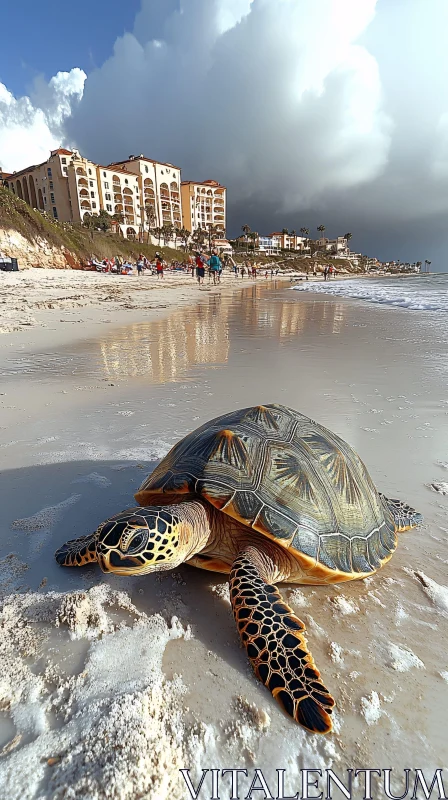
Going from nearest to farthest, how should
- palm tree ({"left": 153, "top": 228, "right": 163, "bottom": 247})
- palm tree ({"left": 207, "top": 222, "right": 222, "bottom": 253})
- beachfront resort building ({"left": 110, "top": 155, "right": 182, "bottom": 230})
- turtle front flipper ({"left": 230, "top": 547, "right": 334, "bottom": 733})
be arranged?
turtle front flipper ({"left": 230, "top": 547, "right": 334, "bottom": 733})
palm tree ({"left": 153, "top": 228, "right": 163, "bottom": 247})
beachfront resort building ({"left": 110, "top": 155, "right": 182, "bottom": 230})
palm tree ({"left": 207, "top": 222, "right": 222, "bottom": 253})

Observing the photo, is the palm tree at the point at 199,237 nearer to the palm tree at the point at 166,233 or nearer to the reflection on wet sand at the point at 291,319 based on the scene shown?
the palm tree at the point at 166,233

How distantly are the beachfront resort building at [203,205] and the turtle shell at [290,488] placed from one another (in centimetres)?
11032

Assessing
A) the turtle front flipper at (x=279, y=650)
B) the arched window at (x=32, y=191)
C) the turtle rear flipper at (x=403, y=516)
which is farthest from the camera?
the arched window at (x=32, y=191)

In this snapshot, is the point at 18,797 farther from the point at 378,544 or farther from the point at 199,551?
the point at 378,544

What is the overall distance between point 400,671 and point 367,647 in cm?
18

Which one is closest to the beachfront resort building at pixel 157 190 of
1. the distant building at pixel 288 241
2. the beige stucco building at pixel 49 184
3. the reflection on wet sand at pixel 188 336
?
the beige stucco building at pixel 49 184

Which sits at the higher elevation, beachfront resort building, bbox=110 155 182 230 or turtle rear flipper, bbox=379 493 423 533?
beachfront resort building, bbox=110 155 182 230

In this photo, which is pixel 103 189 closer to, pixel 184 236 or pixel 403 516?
pixel 184 236

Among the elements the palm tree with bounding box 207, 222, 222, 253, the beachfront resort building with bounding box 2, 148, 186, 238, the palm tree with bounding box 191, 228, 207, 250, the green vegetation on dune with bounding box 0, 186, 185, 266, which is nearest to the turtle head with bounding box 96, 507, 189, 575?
the green vegetation on dune with bounding box 0, 186, 185, 266

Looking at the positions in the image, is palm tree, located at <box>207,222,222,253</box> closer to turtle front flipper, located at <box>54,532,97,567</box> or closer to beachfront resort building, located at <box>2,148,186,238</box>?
beachfront resort building, located at <box>2,148,186,238</box>

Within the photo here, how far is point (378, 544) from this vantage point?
101 inches

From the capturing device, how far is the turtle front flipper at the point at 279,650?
1660 mm

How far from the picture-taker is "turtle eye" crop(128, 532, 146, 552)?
74.0 inches

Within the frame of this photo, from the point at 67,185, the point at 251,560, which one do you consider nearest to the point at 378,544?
the point at 251,560
